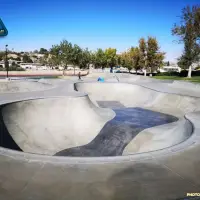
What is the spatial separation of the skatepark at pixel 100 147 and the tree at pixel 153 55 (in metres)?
26.0

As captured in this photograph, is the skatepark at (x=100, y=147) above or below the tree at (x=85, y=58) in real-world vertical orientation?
below

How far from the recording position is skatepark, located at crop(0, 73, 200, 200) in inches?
162

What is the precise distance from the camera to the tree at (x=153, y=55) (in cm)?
4742

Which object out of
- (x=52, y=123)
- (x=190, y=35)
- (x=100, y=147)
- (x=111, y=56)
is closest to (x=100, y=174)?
(x=100, y=147)

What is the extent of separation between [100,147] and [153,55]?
41439 mm

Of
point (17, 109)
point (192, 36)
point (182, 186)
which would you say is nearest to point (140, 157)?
point (182, 186)

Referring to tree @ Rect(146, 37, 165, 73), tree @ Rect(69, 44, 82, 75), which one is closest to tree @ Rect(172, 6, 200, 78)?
tree @ Rect(146, 37, 165, 73)

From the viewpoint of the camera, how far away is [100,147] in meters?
10.7

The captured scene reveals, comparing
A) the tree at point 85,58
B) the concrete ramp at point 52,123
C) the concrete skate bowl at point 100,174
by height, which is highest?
the tree at point 85,58

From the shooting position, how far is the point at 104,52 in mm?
77750

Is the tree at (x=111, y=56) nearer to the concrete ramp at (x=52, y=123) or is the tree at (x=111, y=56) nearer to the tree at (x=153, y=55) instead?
the tree at (x=153, y=55)

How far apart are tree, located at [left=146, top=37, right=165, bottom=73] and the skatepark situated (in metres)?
26.0

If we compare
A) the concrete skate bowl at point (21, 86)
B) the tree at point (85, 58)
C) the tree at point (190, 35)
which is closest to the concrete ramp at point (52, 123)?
the concrete skate bowl at point (21, 86)

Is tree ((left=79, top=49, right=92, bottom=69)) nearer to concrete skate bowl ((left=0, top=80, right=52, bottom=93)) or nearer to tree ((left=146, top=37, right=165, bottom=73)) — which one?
tree ((left=146, top=37, right=165, bottom=73))
